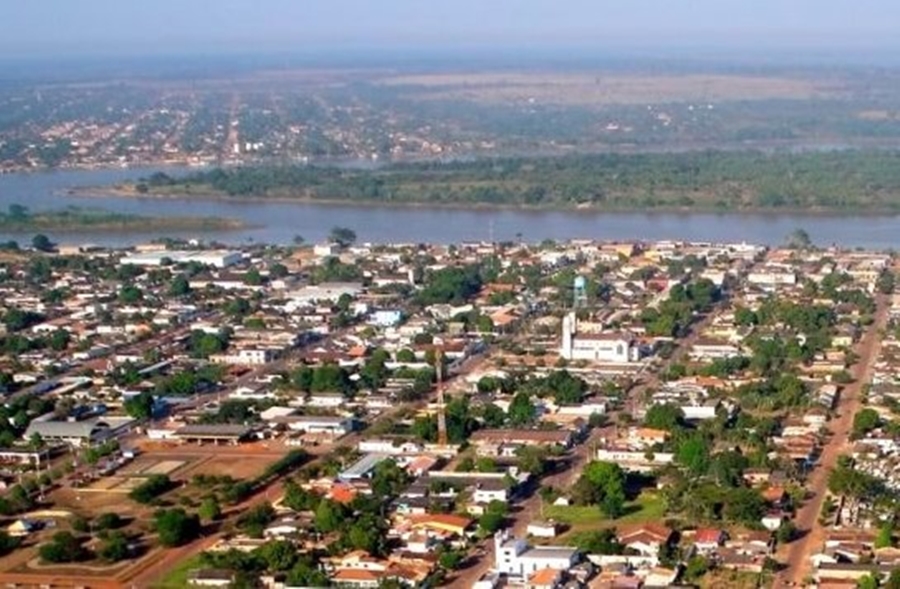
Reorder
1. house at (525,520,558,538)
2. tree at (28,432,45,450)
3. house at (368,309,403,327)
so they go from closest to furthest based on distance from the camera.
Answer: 1. house at (525,520,558,538)
2. tree at (28,432,45,450)
3. house at (368,309,403,327)

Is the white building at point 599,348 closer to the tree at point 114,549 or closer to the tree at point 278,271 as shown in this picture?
the tree at point 278,271

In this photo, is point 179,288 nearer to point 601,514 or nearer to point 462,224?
point 462,224

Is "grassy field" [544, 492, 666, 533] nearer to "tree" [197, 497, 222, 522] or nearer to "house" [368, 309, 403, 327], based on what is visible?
"tree" [197, 497, 222, 522]

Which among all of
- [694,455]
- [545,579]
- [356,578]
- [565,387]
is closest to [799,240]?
[565,387]

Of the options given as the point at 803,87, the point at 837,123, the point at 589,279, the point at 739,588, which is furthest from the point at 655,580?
the point at 803,87

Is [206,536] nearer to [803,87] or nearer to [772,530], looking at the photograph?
[772,530]

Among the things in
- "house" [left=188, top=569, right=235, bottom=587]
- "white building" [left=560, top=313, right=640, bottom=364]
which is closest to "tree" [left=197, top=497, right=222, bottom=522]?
"house" [left=188, top=569, right=235, bottom=587]
